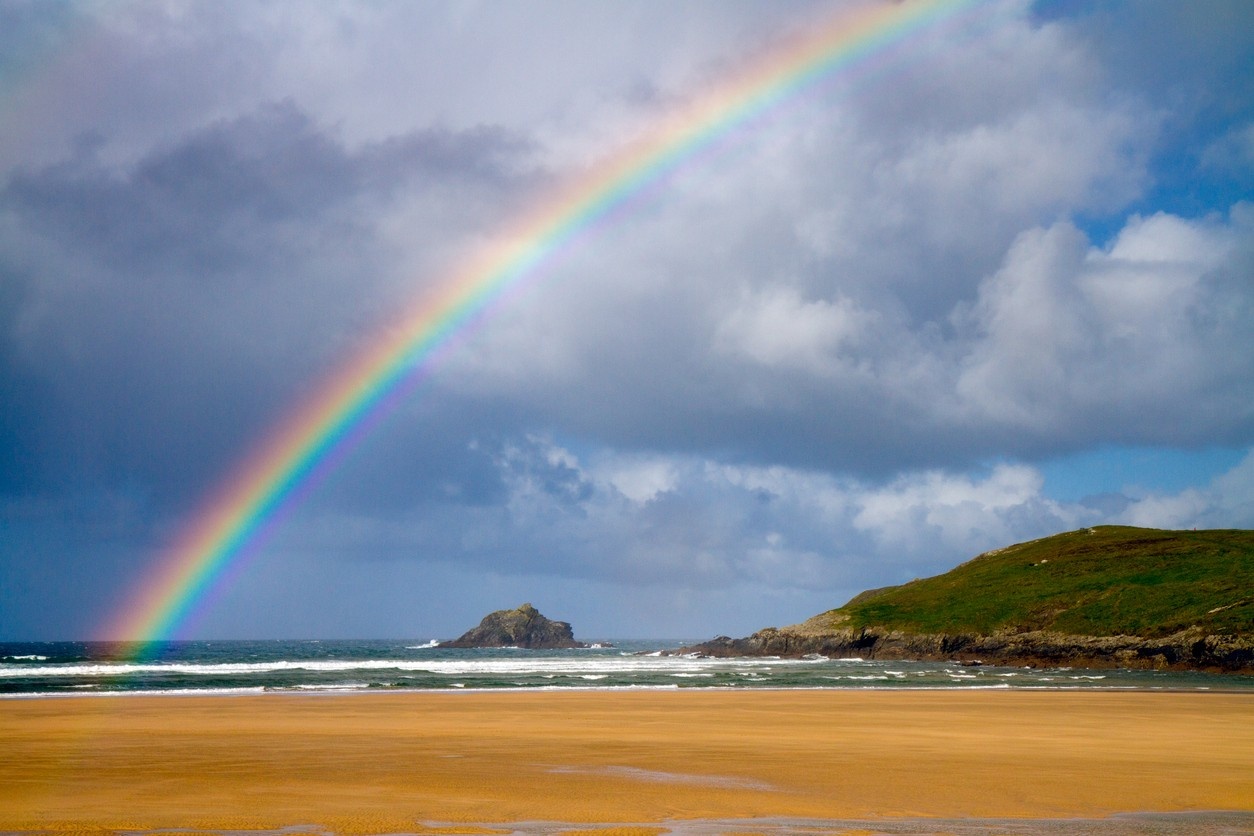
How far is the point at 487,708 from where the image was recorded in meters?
37.8

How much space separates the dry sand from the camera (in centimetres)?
1512

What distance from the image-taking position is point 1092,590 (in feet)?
388

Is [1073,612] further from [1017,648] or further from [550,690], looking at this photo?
[550,690]

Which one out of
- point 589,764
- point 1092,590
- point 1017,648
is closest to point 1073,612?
point 1092,590

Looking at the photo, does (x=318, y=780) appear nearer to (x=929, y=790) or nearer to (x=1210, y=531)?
(x=929, y=790)

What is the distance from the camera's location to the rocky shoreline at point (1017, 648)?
85.6 meters

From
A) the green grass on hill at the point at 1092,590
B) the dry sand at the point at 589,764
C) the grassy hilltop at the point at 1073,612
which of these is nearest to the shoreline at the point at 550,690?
the dry sand at the point at 589,764

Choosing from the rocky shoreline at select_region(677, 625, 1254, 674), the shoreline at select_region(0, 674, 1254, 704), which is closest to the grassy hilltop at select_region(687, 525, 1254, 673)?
the rocky shoreline at select_region(677, 625, 1254, 674)

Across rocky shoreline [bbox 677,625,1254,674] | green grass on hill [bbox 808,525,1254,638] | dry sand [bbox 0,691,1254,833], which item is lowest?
rocky shoreline [bbox 677,625,1254,674]

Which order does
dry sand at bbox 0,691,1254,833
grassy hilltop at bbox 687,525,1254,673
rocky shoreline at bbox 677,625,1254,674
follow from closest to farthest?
dry sand at bbox 0,691,1254,833
rocky shoreline at bbox 677,625,1254,674
grassy hilltop at bbox 687,525,1254,673

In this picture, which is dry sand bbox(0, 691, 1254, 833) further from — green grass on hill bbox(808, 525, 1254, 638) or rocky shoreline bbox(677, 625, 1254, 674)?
green grass on hill bbox(808, 525, 1254, 638)

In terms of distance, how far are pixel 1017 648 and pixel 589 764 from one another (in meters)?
98.2

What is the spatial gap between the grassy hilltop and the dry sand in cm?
6139

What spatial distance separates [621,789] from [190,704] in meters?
30.0
